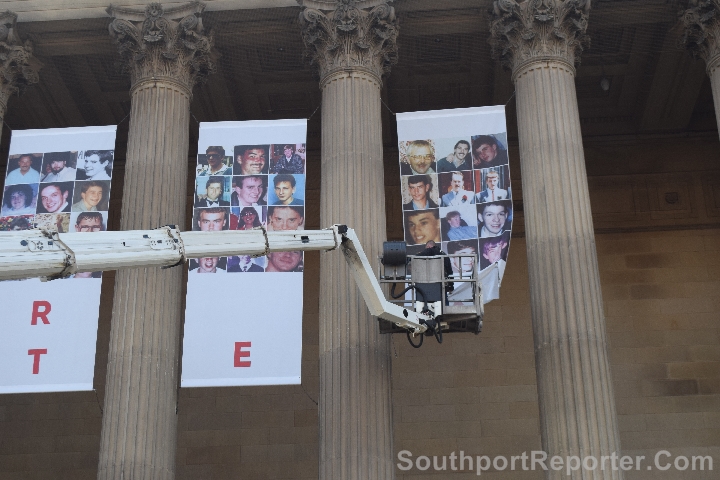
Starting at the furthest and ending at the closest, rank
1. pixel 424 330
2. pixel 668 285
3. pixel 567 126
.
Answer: pixel 668 285 → pixel 567 126 → pixel 424 330

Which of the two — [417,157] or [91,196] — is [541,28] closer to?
[417,157]

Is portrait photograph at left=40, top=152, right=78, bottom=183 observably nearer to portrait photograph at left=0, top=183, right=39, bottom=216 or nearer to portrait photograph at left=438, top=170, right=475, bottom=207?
portrait photograph at left=0, top=183, right=39, bottom=216

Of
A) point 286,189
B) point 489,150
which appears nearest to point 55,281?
point 286,189

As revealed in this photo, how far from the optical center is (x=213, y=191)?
21.5m

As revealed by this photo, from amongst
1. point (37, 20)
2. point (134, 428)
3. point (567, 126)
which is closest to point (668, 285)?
point (567, 126)

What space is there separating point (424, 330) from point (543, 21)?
8648 mm

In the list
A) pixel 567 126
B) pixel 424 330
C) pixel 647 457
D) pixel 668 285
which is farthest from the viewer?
pixel 668 285

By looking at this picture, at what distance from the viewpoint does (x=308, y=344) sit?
29016mm

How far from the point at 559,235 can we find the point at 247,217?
6.43 metres

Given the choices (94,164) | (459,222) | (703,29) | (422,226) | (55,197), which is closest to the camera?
(459,222)

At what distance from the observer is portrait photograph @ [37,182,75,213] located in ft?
71.8

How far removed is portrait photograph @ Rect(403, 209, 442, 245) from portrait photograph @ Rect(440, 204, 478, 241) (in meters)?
0.12

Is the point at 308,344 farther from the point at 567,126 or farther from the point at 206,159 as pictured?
the point at 567,126

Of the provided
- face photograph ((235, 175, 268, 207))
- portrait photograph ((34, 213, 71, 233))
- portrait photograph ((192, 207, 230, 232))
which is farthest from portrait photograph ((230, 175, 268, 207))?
portrait photograph ((34, 213, 71, 233))
